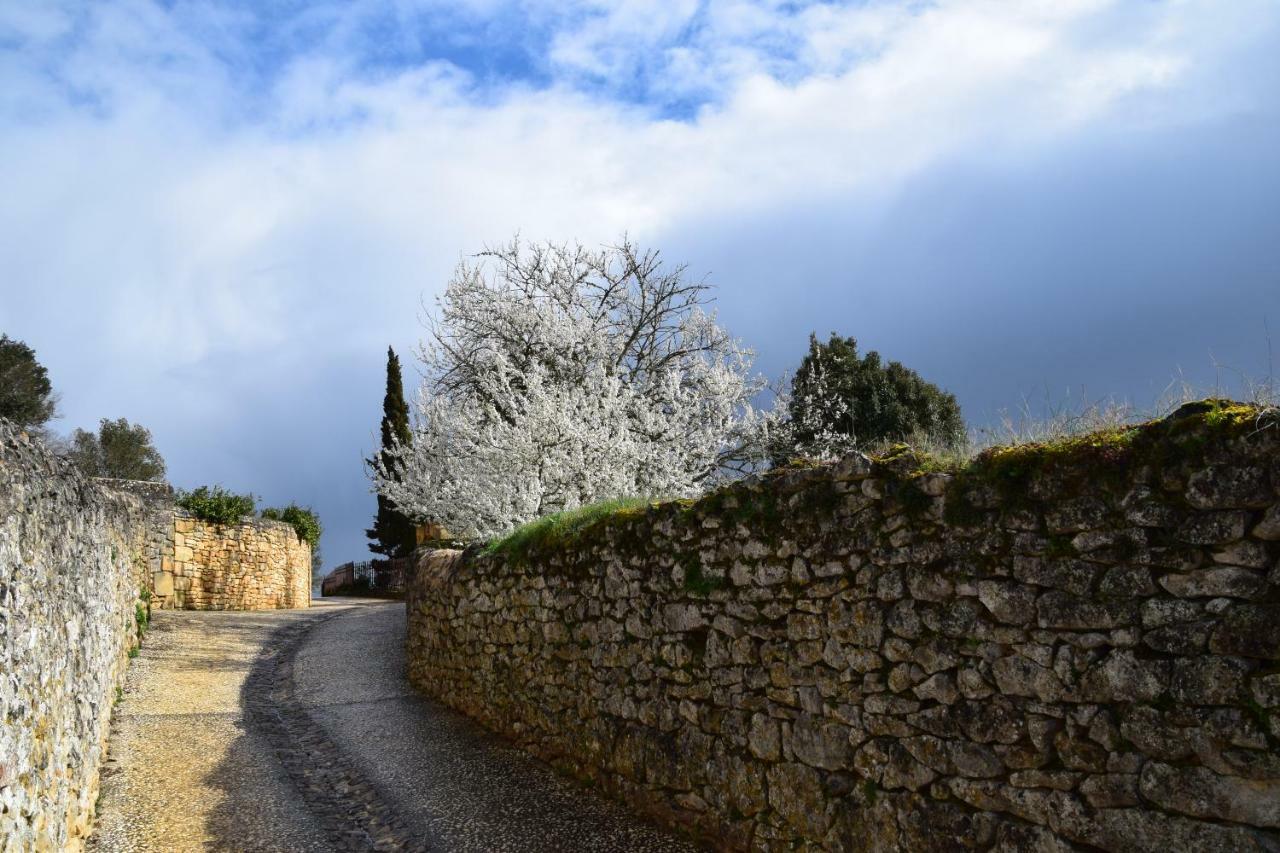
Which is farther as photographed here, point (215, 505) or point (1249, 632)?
point (215, 505)

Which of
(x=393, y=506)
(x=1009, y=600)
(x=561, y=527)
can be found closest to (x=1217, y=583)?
(x=1009, y=600)

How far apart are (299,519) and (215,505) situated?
16.8 ft

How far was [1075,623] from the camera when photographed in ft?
12.4

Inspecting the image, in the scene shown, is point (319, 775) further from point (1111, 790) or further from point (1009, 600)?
point (1111, 790)

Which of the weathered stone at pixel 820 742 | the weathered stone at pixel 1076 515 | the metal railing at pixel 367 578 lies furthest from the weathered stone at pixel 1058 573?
the metal railing at pixel 367 578

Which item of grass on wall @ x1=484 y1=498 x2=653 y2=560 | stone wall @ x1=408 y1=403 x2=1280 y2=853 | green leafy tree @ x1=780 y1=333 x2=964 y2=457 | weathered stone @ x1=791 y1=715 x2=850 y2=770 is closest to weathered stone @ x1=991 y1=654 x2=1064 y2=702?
stone wall @ x1=408 y1=403 x2=1280 y2=853

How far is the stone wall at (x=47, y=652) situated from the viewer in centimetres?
453

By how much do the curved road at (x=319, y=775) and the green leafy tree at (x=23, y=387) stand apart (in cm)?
1952

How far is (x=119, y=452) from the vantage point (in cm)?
3372

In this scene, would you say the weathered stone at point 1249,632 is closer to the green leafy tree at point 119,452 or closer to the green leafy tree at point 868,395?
the green leafy tree at point 868,395

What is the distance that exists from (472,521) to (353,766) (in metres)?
7.12

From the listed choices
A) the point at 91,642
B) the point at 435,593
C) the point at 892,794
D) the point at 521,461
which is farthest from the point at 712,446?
the point at 892,794

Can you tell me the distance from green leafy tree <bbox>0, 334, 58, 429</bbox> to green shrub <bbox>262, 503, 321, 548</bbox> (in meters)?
9.14

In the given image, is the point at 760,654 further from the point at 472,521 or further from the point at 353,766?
the point at 472,521
